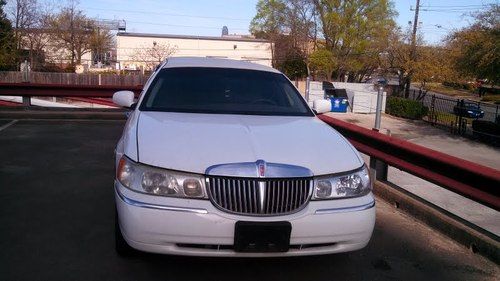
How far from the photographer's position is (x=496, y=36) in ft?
58.7

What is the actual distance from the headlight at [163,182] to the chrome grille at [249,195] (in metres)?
0.09

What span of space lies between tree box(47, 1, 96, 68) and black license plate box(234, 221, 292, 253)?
52563 mm

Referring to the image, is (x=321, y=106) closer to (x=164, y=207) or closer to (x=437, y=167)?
(x=437, y=167)

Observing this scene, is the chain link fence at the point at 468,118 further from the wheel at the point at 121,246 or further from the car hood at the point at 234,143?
the wheel at the point at 121,246

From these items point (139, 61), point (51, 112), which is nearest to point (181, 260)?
point (51, 112)

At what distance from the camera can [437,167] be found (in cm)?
496

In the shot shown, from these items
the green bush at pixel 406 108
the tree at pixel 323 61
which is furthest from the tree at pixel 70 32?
the green bush at pixel 406 108

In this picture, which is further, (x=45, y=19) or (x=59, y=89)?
(x=45, y=19)

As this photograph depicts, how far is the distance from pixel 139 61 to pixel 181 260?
6544 centimetres

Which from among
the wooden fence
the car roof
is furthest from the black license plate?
the wooden fence

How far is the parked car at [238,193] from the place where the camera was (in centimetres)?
318

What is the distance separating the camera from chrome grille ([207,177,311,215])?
126 inches

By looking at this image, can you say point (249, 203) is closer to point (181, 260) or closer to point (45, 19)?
point (181, 260)

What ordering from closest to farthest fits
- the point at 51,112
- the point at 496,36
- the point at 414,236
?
the point at 414,236 < the point at 51,112 < the point at 496,36
